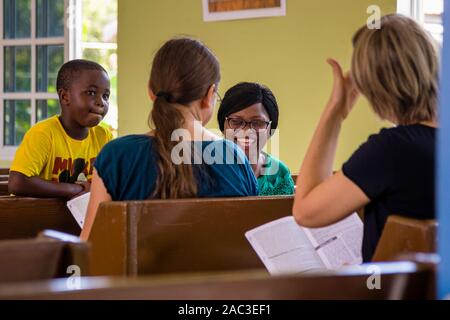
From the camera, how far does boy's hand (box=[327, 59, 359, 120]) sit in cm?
173

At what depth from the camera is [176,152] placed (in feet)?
6.92

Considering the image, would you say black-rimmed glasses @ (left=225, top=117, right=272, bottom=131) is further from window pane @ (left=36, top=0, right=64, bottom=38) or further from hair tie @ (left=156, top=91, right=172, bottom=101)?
window pane @ (left=36, top=0, right=64, bottom=38)

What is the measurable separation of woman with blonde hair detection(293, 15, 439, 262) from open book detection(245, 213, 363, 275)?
282mm

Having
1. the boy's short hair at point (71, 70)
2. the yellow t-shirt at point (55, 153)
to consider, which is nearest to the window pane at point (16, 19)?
the boy's short hair at point (71, 70)

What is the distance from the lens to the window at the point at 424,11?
407 centimetres

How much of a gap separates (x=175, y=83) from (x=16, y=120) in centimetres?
379

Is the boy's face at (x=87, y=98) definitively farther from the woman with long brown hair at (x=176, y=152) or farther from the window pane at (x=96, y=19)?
the window pane at (x=96, y=19)

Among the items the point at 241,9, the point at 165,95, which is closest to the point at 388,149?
the point at 165,95

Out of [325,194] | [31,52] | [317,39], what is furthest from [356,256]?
[31,52]

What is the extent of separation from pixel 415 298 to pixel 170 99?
124 cm

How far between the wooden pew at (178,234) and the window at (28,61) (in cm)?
376
